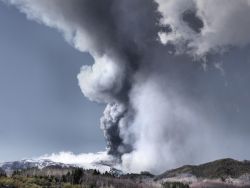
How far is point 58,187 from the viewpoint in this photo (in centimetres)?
18888

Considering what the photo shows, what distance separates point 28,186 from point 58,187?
30277mm

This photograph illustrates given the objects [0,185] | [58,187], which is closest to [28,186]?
[0,185]

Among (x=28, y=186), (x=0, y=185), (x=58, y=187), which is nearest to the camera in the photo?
(x=0, y=185)

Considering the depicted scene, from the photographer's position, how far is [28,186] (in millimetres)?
Answer: 160375

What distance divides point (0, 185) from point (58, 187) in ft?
151

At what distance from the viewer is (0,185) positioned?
14638cm

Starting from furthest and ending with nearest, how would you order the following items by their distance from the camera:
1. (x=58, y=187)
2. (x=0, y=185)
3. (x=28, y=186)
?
(x=58, y=187) → (x=28, y=186) → (x=0, y=185)

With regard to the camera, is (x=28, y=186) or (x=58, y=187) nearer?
(x=28, y=186)

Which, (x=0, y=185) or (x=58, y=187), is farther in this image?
(x=58, y=187)

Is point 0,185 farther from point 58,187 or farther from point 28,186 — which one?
point 58,187

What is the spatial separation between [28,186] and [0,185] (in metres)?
16.0
